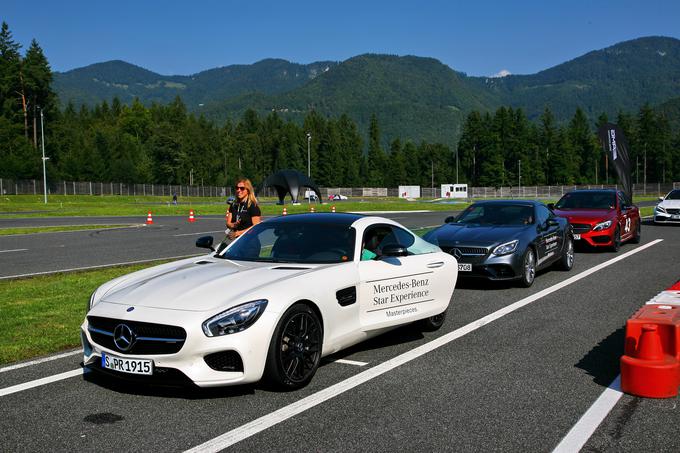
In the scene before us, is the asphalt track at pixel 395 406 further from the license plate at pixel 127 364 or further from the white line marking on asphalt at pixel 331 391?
the license plate at pixel 127 364

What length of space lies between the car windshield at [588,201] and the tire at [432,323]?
423 inches

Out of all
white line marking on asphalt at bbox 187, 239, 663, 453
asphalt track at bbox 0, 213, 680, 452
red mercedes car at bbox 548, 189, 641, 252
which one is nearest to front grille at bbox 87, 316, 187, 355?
asphalt track at bbox 0, 213, 680, 452

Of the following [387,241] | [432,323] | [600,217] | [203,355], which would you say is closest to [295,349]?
[203,355]

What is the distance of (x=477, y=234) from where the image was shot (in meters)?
Answer: 11.3

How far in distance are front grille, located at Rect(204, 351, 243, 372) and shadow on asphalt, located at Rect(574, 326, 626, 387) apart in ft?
9.94

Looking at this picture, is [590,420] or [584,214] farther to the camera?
[584,214]

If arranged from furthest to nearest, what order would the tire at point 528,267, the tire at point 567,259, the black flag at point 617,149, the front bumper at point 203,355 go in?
the black flag at point 617,149, the tire at point 567,259, the tire at point 528,267, the front bumper at point 203,355

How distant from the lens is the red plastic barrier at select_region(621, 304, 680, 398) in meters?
5.16

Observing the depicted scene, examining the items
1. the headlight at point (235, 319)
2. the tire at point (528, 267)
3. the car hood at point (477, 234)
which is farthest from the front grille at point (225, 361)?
the tire at point (528, 267)

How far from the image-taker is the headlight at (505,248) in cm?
1074

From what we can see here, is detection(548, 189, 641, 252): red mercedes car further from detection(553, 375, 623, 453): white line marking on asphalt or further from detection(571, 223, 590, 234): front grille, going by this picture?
detection(553, 375, 623, 453): white line marking on asphalt

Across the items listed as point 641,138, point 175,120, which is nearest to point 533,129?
point 641,138

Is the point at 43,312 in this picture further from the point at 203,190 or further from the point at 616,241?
the point at 203,190

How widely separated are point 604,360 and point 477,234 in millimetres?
4956
